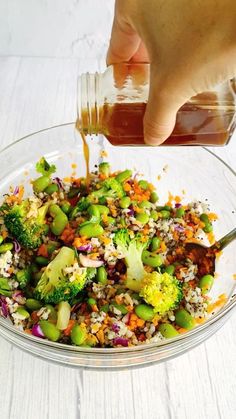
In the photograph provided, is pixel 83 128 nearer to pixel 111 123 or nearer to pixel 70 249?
pixel 111 123

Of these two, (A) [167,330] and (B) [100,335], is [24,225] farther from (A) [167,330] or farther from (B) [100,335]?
(A) [167,330]

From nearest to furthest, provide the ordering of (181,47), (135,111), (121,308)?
(181,47) → (135,111) → (121,308)

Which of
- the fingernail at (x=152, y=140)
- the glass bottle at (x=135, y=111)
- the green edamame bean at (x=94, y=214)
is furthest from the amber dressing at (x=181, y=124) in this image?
the green edamame bean at (x=94, y=214)

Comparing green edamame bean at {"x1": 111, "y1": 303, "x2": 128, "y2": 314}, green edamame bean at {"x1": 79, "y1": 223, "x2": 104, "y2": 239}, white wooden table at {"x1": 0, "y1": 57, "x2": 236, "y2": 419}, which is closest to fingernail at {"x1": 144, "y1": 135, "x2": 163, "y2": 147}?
green edamame bean at {"x1": 79, "y1": 223, "x2": 104, "y2": 239}

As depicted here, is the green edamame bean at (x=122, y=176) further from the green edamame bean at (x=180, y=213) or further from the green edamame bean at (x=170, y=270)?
the green edamame bean at (x=170, y=270)

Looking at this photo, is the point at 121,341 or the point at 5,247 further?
the point at 5,247

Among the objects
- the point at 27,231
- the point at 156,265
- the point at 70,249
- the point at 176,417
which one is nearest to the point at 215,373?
the point at 176,417

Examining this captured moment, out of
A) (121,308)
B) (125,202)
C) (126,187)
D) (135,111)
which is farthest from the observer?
(126,187)

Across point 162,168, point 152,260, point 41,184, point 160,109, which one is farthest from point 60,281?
point 162,168
